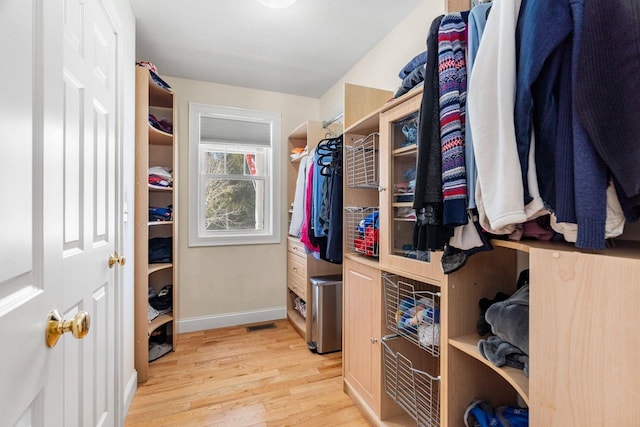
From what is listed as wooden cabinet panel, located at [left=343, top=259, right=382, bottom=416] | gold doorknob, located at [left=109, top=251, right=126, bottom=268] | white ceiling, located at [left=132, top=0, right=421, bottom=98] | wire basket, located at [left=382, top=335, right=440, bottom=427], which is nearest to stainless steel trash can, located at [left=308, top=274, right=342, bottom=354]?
wooden cabinet panel, located at [left=343, top=259, right=382, bottom=416]

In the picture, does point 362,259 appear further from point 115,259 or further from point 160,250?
A: point 160,250

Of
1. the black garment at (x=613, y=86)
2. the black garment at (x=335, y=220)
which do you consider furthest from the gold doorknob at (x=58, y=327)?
the black garment at (x=335, y=220)

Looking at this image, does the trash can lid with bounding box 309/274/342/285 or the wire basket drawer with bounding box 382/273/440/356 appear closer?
the wire basket drawer with bounding box 382/273/440/356

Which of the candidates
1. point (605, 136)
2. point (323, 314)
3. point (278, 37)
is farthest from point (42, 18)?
point (323, 314)

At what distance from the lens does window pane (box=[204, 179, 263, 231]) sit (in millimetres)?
3096

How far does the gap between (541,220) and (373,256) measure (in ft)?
3.28

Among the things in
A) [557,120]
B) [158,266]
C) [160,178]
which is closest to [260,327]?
[158,266]

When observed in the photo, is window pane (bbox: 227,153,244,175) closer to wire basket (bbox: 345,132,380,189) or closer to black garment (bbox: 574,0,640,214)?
wire basket (bbox: 345,132,380,189)

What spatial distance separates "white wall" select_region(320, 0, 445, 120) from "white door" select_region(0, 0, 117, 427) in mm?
1741

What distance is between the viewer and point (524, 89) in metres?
0.74

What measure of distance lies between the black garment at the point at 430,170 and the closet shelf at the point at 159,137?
2.08m

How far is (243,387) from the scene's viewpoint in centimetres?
196

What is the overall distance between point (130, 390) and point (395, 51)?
2924 mm

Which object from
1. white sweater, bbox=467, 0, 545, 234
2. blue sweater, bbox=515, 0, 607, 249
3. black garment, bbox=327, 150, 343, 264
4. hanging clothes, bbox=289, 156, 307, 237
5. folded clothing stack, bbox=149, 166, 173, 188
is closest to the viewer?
blue sweater, bbox=515, 0, 607, 249
